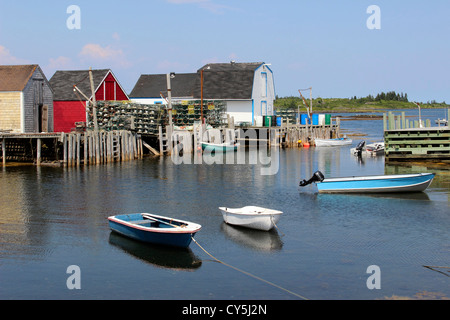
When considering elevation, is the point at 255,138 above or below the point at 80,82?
below

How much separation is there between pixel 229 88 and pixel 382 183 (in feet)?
127

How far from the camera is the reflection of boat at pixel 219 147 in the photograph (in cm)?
5138

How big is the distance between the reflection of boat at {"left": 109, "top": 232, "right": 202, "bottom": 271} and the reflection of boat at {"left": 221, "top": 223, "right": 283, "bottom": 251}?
227cm

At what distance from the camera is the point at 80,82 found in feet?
176

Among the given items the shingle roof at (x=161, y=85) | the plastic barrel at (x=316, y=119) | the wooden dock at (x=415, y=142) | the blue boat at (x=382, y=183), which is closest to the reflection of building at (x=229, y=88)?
the shingle roof at (x=161, y=85)

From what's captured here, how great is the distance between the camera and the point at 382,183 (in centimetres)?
2784

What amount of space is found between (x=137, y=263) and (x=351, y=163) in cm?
3071

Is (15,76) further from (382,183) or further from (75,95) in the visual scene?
(382,183)

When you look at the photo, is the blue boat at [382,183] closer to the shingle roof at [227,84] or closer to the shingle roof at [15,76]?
the shingle roof at [15,76]

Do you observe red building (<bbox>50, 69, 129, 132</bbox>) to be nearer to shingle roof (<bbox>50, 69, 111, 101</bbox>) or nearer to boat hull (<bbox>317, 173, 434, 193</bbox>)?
shingle roof (<bbox>50, 69, 111, 101</bbox>)

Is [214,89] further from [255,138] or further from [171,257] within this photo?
[171,257]

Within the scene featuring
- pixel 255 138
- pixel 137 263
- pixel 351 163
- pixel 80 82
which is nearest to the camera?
pixel 137 263

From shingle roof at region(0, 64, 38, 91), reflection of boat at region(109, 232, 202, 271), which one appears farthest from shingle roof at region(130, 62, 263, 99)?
reflection of boat at region(109, 232, 202, 271)
